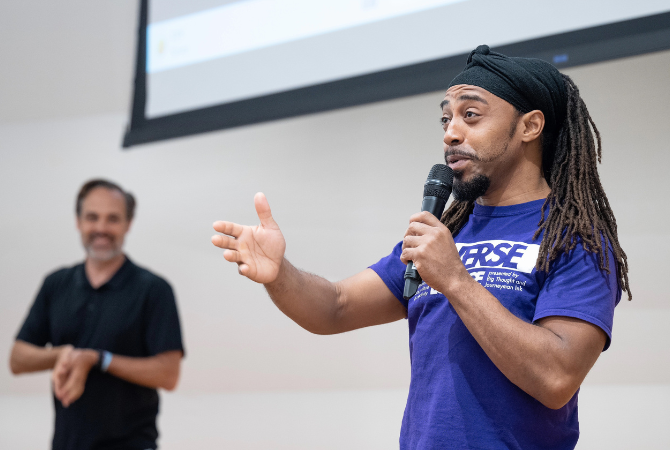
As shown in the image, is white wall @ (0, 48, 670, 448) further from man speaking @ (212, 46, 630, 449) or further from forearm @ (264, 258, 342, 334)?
forearm @ (264, 258, 342, 334)

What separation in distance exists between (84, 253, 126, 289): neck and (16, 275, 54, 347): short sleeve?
0.16 metres

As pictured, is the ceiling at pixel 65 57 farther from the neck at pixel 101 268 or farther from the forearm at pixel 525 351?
the forearm at pixel 525 351

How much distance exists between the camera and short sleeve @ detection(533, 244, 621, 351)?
1.04 meters

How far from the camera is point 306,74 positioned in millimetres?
2471

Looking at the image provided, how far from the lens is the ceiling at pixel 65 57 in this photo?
11.4 ft

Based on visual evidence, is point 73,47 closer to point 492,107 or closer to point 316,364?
point 316,364

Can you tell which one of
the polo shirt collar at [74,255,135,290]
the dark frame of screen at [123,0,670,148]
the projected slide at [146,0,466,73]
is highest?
the projected slide at [146,0,466,73]

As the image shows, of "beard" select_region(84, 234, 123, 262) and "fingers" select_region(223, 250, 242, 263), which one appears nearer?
"fingers" select_region(223, 250, 242, 263)

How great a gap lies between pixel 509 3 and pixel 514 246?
45.5 inches

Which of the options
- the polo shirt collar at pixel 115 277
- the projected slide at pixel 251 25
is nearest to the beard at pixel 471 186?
the projected slide at pixel 251 25

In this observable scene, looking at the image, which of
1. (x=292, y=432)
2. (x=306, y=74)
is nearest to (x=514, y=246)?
(x=306, y=74)

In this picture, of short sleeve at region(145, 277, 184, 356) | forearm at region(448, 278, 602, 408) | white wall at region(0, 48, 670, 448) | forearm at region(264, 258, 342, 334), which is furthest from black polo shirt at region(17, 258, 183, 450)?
forearm at region(448, 278, 602, 408)

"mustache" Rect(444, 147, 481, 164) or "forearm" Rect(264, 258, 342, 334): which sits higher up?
"mustache" Rect(444, 147, 481, 164)

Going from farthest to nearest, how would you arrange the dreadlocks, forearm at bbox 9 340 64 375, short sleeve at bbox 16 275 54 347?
short sleeve at bbox 16 275 54 347
forearm at bbox 9 340 64 375
the dreadlocks
